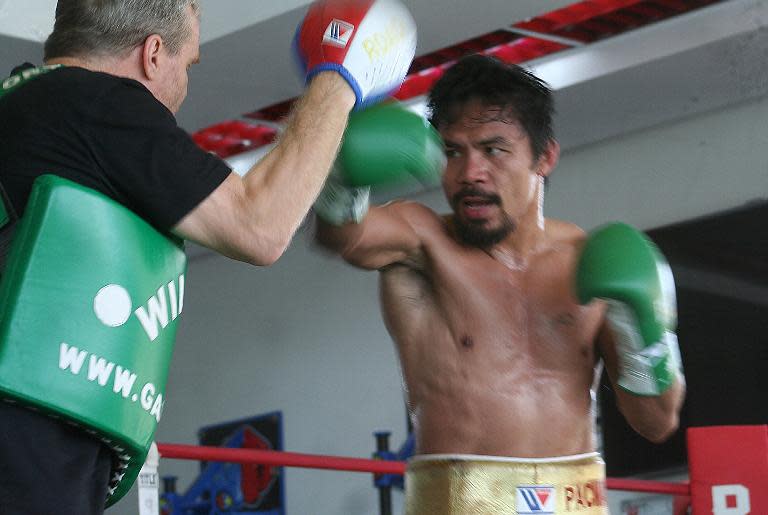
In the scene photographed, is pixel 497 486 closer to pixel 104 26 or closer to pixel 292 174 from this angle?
pixel 292 174

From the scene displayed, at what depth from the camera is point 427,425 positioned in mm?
1977

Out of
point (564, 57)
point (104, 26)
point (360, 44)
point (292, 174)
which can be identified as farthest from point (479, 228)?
point (564, 57)

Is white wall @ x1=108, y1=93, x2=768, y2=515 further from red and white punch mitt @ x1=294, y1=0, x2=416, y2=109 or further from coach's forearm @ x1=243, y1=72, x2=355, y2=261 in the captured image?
coach's forearm @ x1=243, y1=72, x2=355, y2=261

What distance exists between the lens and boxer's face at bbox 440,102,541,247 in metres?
2.03

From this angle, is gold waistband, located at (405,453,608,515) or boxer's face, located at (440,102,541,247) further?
boxer's face, located at (440,102,541,247)

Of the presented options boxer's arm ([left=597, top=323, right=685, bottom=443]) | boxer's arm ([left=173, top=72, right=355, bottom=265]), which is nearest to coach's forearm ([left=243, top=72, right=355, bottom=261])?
boxer's arm ([left=173, top=72, right=355, bottom=265])

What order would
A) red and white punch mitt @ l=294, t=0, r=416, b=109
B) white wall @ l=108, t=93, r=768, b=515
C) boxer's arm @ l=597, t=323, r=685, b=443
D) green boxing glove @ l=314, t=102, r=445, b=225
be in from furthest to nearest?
1. white wall @ l=108, t=93, r=768, b=515
2. boxer's arm @ l=597, t=323, r=685, b=443
3. green boxing glove @ l=314, t=102, r=445, b=225
4. red and white punch mitt @ l=294, t=0, r=416, b=109

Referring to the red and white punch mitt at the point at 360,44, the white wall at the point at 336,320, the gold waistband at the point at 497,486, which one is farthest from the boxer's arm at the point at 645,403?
the white wall at the point at 336,320

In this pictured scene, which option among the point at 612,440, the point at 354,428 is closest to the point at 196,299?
the point at 354,428

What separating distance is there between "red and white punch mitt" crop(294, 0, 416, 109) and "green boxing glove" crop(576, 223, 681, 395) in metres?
0.46

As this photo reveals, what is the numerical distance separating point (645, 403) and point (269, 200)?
932 mm

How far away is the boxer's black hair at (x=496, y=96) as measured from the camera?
2100 millimetres

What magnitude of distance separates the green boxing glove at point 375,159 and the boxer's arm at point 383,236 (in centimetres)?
4

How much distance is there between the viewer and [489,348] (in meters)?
2.00
